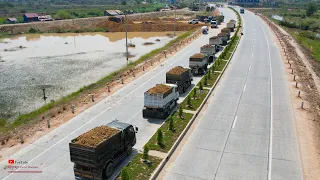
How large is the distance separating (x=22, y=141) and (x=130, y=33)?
7460 centimetres

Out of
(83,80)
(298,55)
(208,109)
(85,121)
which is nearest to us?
(85,121)

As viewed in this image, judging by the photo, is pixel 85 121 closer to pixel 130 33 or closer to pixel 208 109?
pixel 208 109

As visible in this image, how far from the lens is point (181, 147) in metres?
20.0

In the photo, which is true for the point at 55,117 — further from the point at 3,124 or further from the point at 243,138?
the point at 243,138

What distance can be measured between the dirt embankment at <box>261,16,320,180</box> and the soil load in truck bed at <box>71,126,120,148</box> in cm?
1101

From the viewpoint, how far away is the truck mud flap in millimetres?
24375

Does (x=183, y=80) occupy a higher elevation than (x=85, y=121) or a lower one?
higher

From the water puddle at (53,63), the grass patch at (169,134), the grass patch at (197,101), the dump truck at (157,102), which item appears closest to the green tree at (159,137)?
the grass patch at (169,134)

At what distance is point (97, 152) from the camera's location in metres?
15.3

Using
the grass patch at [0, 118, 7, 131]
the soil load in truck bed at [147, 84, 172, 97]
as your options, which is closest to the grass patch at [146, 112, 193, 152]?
the soil load in truck bed at [147, 84, 172, 97]

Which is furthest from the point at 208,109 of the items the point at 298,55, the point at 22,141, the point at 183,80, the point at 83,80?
the point at 298,55

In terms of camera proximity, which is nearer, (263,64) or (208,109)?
(208,109)

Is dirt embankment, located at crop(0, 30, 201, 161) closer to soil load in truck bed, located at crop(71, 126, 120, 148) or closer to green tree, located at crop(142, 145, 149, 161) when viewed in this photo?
soil load in truck bed, located at crop(71, 126, 120, 148)

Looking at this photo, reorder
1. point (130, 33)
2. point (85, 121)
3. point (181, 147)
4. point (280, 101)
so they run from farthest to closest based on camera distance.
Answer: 1. point (130, 33)
2. point (280, 101)
3. point (85, 121)
4. point (181, 147)
